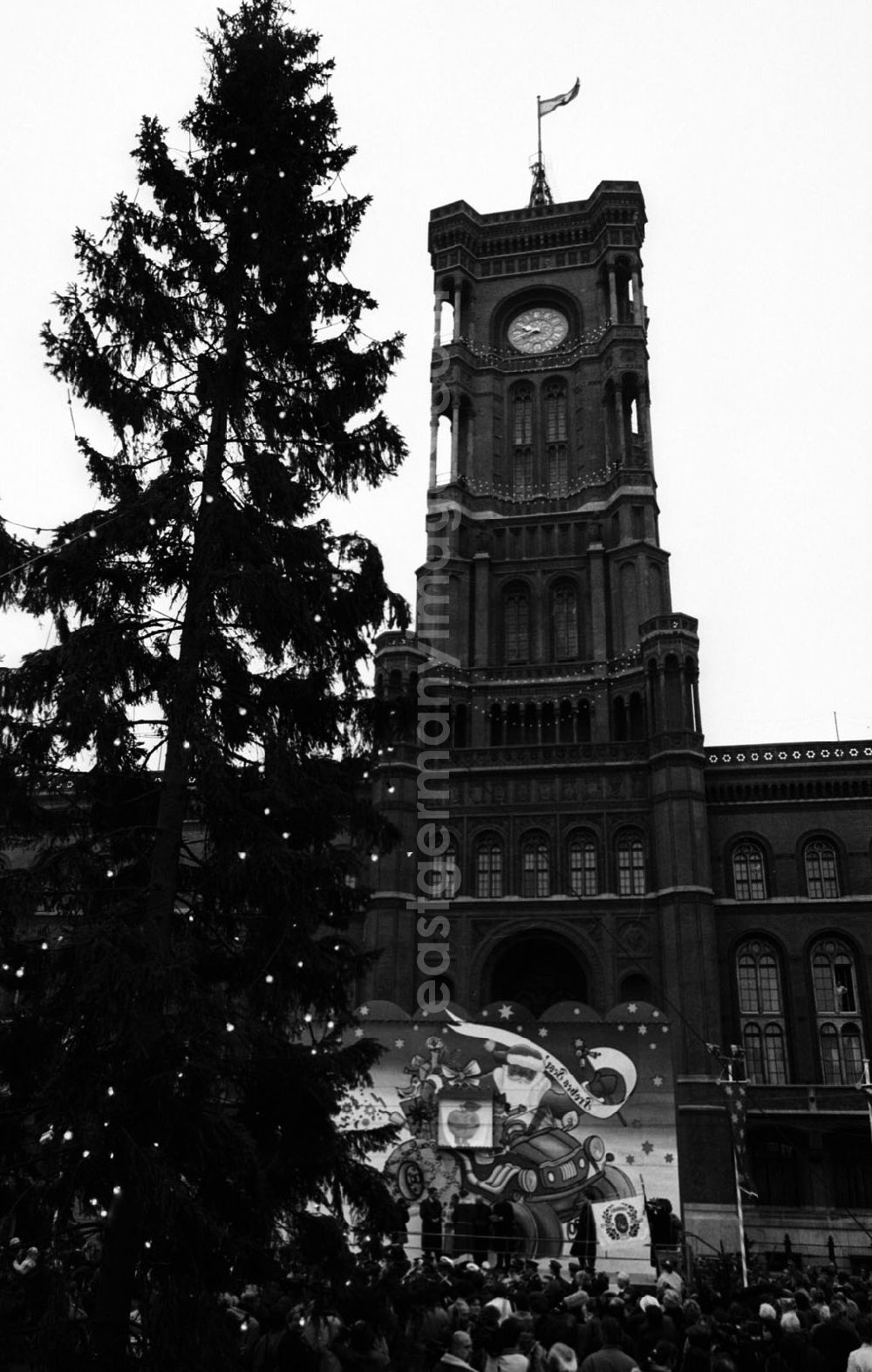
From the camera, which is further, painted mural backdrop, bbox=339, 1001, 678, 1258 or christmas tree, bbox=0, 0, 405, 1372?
painted mural backdrop, bbox=339, 1001, 678, 1258

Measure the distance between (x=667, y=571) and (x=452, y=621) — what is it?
9394mm

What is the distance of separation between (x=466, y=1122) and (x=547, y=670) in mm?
21982

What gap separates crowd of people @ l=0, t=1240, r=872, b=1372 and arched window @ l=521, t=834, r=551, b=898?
26.1 meters

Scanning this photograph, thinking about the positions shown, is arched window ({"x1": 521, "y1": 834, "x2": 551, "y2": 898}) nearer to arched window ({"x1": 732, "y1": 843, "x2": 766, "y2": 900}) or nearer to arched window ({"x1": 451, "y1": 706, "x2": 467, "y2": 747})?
arched window ({"x1": 451, "y1": 706, "x2": 467, "y2": 747})

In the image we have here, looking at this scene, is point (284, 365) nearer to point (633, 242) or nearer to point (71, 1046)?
point (71, 1046)

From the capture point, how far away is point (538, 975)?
136 ft

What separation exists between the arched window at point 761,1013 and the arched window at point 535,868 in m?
7.26

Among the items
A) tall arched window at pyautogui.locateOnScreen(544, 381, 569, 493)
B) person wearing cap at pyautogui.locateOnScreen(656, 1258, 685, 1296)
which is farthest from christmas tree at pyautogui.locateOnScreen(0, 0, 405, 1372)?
tall arched window at pyautogui.locateOnScreen(544, 381, 569, 493)

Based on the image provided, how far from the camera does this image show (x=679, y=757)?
132ft

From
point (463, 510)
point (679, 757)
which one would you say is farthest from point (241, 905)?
point (463, 510)

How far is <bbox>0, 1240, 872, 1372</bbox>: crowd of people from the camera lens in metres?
9.59

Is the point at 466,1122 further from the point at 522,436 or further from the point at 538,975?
the point at 522,436

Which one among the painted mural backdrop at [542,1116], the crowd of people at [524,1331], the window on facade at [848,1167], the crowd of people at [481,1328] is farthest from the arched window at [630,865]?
the crowd of people at [481,1328]

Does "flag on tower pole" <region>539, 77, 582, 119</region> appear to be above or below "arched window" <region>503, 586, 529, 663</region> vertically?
above
